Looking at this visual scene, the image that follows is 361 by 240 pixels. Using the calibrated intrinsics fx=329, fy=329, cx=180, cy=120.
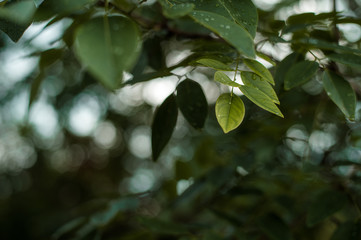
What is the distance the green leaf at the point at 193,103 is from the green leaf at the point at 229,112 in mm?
148

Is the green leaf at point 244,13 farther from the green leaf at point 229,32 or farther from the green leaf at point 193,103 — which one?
the green leaf at point 193,103

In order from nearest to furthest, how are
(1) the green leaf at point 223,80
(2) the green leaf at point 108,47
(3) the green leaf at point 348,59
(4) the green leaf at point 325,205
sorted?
1. (2) the green leaf at point 108,47
2. (1) the green leaf at point 223,80
3. (3) the green leaf at point 348,59
4. (4) the green leaf at point 325,205

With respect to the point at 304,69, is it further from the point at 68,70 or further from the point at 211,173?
the point at 68,70

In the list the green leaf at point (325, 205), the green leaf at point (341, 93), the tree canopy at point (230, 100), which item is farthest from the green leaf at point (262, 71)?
the green leaf at point (325, 205)

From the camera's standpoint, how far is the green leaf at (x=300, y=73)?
463mm

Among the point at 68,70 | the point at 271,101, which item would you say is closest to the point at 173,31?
the point at 271,101

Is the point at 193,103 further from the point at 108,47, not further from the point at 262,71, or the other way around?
the point at 108,47

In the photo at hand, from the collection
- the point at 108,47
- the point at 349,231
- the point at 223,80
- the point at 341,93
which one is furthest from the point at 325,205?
the point at 108,47

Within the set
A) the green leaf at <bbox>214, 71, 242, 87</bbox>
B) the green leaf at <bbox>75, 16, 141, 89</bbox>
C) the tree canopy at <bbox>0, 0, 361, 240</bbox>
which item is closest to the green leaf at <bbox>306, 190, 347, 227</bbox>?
the tree canopy at <bbox>0, 0, 361, 240</bbox>

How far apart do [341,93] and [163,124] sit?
0.87 feet

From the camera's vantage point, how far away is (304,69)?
47 cm

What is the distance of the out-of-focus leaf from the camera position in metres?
0.60

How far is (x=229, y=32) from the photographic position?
30 cm

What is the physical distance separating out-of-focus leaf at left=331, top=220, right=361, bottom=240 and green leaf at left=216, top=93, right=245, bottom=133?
394mm
